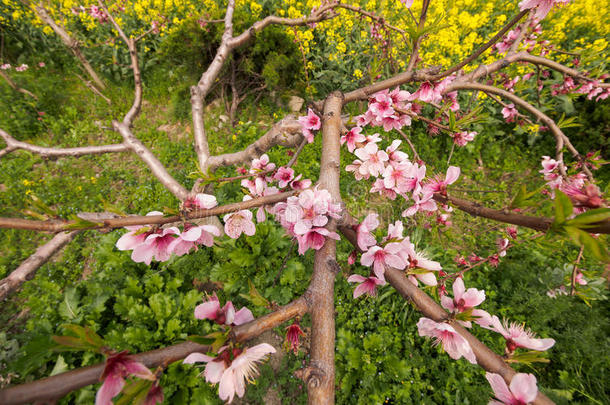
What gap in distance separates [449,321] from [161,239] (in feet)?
3.55

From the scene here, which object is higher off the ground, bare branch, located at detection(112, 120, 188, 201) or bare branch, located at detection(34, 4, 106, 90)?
bare branch, located at detection(34, 4, 106, 90)

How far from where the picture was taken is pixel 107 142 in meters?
4.96

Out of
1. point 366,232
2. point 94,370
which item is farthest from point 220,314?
point 366,232

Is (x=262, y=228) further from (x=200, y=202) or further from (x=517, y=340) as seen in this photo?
(x=517, y=340)

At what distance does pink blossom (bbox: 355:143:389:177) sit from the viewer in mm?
1360

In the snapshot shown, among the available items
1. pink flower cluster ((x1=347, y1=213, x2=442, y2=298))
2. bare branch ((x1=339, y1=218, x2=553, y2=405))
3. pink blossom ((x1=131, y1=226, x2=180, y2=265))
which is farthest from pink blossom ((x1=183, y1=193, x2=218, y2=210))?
bare branch ((x1=339, y1=218, x2=553, y2=405))

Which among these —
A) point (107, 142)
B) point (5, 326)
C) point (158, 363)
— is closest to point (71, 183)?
point (107, 142)

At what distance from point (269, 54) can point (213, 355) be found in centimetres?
496

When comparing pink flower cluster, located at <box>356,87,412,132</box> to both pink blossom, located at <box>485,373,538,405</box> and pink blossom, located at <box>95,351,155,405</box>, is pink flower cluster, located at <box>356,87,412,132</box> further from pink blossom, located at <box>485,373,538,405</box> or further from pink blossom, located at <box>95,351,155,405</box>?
pink blossom, located at <box>95,351,155,405</box>

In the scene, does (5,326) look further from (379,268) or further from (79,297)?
(379,268)

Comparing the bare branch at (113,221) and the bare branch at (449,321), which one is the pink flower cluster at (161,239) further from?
the bare branch at (449,321)

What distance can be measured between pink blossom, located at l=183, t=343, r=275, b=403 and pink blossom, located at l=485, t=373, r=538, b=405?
66 centimetres

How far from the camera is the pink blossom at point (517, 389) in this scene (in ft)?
2.17

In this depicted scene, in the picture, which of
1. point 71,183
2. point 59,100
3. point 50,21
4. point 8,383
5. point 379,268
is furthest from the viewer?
point 59,100
